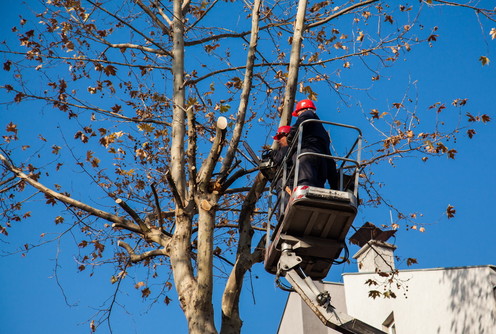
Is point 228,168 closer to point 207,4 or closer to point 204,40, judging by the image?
point 204,40

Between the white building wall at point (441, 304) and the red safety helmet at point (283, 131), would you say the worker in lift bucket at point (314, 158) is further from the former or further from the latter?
the white building wall at point (441, 304)

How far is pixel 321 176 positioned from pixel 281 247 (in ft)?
3.36

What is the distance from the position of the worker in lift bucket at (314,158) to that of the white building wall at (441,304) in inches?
169

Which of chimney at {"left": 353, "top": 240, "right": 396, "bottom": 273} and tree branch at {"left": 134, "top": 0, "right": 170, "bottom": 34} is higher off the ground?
tree branch at {"left": 134, "top": 0, "right": 170, "bottom": 34}

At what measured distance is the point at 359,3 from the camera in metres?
11.4

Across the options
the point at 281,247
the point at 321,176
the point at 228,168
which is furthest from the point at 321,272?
the point at 228,168

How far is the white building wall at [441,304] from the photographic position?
42.9 feet

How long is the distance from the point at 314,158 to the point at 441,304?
286 inches

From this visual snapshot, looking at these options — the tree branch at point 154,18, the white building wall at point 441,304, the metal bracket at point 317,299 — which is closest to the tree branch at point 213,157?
the metal bracket at point 317,299

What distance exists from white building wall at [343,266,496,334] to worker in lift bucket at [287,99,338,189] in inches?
169

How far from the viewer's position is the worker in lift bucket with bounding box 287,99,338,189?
836cm

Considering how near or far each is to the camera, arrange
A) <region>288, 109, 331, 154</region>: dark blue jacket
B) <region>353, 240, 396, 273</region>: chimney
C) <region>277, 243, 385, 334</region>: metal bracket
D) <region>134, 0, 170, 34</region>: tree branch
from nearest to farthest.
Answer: <region>277, 243, 385, 334</region>: metal bracket < <region>288, 109, 331, 154</region>: dark blue jacket < <region>134, 0, 170, 34</region>: tree branch < <region>353, 240, 396, 273</region>: chimney

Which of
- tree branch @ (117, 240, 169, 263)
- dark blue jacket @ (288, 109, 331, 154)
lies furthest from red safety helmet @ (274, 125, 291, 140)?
tree branch @ (117, 240, 169, 263)

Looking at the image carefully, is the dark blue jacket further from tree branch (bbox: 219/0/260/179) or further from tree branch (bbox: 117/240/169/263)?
tree branch (bbox: 117/240/169/263)
